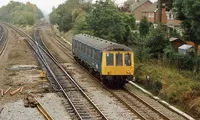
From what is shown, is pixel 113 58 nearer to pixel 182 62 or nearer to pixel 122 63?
pixel 122 63

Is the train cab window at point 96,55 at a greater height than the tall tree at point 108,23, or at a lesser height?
lesser

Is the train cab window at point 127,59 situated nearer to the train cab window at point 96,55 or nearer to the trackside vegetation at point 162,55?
the trackside vegetation at point 162,55

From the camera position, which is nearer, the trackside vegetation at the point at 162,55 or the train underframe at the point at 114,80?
the trackside vegetation at the point at 162,55

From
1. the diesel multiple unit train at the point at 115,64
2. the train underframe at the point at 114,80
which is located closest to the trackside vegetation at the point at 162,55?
the train underframe at the point at 114,80

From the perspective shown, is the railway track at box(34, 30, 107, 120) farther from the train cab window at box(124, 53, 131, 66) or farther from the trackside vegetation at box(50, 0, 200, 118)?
the trackside vegetation at box(50, 0, 200, 118)

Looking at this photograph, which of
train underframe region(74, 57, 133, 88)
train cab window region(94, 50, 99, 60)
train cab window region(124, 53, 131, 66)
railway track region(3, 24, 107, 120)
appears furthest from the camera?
train cab window region(94, 50, 99, 60)

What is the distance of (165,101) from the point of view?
19.0 metres

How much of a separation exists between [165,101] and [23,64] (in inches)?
638

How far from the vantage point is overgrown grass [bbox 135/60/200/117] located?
57.4ft

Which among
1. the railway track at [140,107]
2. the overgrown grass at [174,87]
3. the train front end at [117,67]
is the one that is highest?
the train front end at [117,67]

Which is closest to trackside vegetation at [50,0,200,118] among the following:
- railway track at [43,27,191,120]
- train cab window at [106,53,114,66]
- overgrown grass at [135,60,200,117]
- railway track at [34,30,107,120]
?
overgrown grass at [135,60,200,117]

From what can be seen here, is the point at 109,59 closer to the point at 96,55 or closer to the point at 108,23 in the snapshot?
the point at 96,55

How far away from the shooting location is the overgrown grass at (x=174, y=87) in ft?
57.4

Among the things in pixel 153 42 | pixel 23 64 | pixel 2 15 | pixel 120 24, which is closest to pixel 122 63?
pixel 153 42
